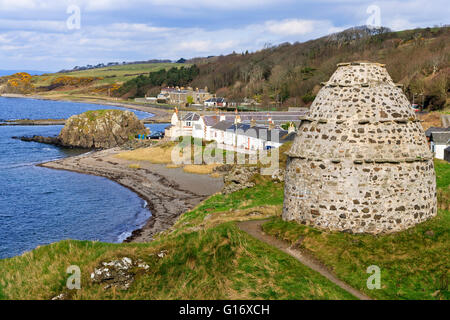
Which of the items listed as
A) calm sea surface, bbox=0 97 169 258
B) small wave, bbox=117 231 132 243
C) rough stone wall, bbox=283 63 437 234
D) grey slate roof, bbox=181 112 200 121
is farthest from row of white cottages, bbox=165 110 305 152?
rough stone wall, bbox=283 63 437 234

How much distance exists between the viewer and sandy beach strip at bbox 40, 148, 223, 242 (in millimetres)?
37844

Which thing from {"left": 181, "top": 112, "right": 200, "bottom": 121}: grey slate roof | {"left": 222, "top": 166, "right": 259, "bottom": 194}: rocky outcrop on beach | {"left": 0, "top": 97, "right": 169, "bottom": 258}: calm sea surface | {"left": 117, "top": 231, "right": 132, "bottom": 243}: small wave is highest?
{"left": 181, "top": 112, "right": 200, "bottom": 121}: grey slate roof

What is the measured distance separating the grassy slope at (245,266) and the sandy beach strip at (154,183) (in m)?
17.3

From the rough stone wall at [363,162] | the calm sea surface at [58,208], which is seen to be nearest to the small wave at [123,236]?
the calm sea surface at [58,208]

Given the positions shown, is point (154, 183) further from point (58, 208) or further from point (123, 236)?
point (123, 236)

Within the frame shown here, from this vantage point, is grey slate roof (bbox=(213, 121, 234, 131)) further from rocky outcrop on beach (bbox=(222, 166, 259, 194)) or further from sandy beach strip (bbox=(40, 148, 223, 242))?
rocky outcrop on beach (bbox=(222, 166, 259, 194))

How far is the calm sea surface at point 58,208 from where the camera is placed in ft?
110

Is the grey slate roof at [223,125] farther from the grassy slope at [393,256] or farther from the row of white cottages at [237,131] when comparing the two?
the grassy slope at [393,256]

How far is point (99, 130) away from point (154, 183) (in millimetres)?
44264

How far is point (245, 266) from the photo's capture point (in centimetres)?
1322

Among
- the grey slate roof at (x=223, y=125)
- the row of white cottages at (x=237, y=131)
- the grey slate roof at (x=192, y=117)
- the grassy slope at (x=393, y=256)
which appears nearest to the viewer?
the grassy slope at (x=393, y=256)

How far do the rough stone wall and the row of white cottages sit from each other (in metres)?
39.0
